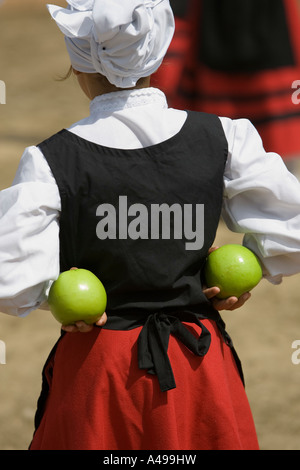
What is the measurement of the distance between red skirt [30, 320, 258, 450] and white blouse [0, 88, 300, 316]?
0.75 ft

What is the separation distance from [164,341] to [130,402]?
20cm

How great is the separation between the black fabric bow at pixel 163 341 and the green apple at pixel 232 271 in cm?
12

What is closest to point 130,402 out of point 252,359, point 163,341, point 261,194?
point 163,341

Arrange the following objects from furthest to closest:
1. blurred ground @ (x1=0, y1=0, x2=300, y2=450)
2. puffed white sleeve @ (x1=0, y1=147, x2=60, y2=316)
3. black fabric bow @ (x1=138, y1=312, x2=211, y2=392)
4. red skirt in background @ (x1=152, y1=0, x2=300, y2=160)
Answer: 1. red skirt in background @ (x1=152, y1=0, x2=300, y2=160)
2. blurred ground @ (x1=0, y1=0, x2=300, y2=450)
3. black fabric bow @ (x1=138, y1=312, x2=211, y2=392)
4. puffed white sleeve @ (x1=0, y1=147, x2=60, y2=316)

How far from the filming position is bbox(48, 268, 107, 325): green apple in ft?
7.06

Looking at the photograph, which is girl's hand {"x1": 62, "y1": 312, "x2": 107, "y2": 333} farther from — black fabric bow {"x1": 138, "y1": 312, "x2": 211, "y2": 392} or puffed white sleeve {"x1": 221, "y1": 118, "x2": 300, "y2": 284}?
puffed white sleeve {"x1": 221, "y1": 118, "x2": 300, "y2": 284}

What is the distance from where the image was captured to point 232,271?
90.9 inches

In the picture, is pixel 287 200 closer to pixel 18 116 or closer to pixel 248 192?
pixel 248 192

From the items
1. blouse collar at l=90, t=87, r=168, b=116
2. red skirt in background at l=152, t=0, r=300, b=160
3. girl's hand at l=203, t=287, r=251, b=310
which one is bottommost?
girl's hand at l=203, t=287, r=251, b=310

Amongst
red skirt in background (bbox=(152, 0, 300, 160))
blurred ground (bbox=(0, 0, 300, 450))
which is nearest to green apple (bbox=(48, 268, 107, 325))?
blurred ground (bbox=(0, 0, 300, 450))

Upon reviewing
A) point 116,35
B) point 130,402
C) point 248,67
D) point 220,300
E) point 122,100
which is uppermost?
point 248,67

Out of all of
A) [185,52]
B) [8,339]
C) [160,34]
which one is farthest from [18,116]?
[160,34]

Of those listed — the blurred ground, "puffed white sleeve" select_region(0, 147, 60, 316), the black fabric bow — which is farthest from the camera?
the blurred ground

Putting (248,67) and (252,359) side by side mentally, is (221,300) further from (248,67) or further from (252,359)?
(248,67)
